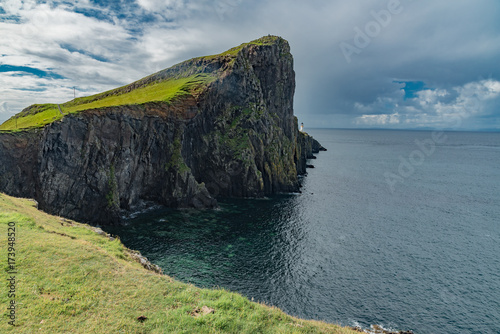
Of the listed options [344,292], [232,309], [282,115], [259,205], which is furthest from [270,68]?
[232,309]

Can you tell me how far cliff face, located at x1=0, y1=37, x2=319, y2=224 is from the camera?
193 ft

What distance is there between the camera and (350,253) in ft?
175

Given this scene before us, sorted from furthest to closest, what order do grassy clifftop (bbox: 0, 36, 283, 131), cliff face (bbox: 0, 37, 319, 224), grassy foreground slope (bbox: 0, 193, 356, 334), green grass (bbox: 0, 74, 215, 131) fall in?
grassy clifftop (bbox: 0, 36, 283, 131)
green grass (bbox: 0, 74, 215, 131)
cliff face (bbox: 0, 37, 319, 224)
grassy foreground slope (bbox: 0, 193, 356, 334)

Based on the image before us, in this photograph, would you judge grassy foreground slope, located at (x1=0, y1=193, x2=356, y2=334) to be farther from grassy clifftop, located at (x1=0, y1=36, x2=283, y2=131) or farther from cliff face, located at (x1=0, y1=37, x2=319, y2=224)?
grassy clifftop, located at (x1=0, y1=36, x2=283, y2=131)

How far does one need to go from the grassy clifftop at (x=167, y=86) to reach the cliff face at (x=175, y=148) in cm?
87

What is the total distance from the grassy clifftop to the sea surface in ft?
125

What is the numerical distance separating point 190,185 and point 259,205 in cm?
2221

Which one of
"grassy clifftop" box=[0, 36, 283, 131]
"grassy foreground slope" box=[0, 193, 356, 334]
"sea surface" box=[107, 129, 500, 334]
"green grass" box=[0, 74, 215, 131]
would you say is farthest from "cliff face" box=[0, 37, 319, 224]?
"grassy foreground slope" box=[0, 193, 356, 334]

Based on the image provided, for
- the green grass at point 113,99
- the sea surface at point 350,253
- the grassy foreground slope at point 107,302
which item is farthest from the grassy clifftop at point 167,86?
the grassy foreground slope at point 107,302

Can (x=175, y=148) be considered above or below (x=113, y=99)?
below

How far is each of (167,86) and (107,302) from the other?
324ft

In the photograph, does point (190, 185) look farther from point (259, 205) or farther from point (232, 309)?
point (232, 309)

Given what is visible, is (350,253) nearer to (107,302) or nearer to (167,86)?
(107,302)

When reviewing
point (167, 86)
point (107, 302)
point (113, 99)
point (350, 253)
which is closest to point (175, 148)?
point (113, 99)
